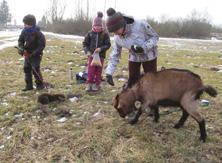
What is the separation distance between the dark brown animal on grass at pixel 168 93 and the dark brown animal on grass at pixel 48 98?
1611mm

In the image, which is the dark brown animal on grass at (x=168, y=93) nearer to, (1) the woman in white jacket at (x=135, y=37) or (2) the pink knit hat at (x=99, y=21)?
(1) the woman in white jacket at (x=135, y=37)

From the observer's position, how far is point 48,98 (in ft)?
20.7

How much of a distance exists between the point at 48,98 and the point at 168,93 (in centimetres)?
248

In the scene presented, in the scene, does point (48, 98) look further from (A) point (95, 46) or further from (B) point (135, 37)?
(B) point (135, 37)

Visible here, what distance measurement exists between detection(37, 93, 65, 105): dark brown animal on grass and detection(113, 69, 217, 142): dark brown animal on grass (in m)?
1.61

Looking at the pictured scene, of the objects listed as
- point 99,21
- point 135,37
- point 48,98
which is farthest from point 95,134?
point 99,21

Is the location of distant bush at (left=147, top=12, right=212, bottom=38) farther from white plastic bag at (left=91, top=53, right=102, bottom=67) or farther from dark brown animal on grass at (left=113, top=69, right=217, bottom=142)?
dark brown animal on grass at (left=113, top=69, right=217, bottom=142)

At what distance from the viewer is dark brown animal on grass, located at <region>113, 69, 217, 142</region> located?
4477 mm

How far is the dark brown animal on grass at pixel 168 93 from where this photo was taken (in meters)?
4.48

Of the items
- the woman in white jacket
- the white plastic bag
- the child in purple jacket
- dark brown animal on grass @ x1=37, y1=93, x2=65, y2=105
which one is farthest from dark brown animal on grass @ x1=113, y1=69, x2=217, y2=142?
the child in purple jacket

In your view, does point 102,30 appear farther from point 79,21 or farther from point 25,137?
point 79,21

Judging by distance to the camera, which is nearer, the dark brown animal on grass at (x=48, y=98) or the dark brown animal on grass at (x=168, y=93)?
the dark brown animal on grass at (x=168, y=93)

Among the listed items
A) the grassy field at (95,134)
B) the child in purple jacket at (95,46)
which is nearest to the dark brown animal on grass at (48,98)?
the grassy field at (95,134)

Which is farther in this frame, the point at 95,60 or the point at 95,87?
the point at 95,87
